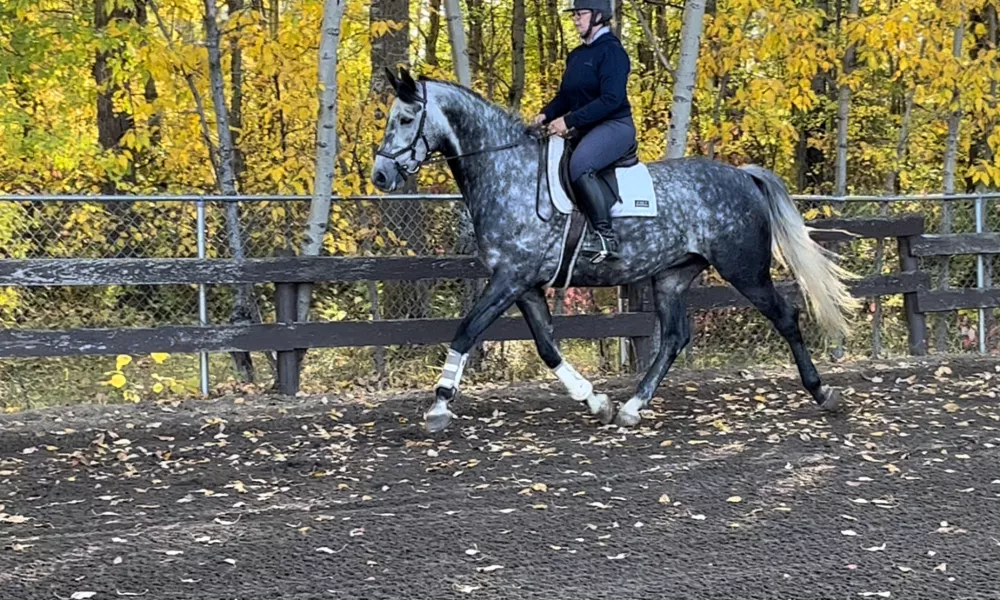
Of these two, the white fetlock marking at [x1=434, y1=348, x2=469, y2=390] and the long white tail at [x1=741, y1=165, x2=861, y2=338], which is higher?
the long white tail at [x1=741, y1=165, x2=861, y2=338]

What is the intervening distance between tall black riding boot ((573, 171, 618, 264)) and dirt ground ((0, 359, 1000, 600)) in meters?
1.19

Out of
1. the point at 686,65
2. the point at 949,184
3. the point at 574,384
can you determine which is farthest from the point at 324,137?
the point at 949,184

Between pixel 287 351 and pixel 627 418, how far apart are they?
2.76 m

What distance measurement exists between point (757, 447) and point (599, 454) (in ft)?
3.18

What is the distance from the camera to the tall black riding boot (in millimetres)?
6266

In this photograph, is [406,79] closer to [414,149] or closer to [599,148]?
[414,149]

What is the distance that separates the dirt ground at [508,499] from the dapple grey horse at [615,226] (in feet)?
1.65

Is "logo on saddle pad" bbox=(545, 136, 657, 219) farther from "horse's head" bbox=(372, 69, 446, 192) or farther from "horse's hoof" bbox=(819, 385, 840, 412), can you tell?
"horse's hoof" bbox=(819, 385, 840, 412)

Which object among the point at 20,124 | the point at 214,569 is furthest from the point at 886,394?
the point at 20,124

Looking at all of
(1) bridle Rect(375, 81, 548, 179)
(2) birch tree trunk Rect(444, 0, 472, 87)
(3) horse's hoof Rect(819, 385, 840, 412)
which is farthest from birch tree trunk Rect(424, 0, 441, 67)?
(3) horse's hoof Rect(819, 385, 840, 412)

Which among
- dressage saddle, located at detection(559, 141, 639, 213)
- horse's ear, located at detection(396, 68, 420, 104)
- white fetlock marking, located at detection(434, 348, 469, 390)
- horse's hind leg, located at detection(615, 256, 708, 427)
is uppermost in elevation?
horse's ear, located at detection(396, 68, 420, 104)

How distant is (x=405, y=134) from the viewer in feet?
20.2

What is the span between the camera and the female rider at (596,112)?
6207 mm

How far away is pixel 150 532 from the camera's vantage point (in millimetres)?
4590
